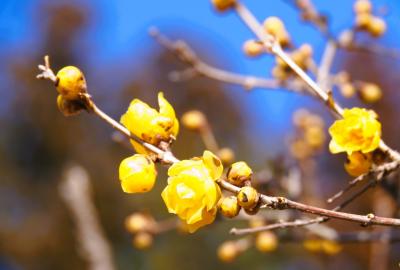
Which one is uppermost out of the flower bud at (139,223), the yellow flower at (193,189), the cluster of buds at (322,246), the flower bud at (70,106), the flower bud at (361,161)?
the flower bud at (139,223)

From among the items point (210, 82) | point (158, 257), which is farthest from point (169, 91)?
point (158, 257)

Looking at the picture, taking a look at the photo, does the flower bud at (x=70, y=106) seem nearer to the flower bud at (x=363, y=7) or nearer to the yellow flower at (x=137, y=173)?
the yellow flower at (x=137, y=173)

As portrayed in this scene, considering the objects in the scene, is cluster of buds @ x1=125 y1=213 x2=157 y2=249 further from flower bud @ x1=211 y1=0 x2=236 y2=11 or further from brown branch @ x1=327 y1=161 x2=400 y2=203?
brown branch @ x1=327 y1=161 x2=400 y2=203

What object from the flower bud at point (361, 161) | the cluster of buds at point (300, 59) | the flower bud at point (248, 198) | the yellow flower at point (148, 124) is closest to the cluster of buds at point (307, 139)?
the cluster of buds at point (300, 59)

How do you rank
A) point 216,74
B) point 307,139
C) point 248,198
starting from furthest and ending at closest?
point 307,139, point 216,74, point 248,198

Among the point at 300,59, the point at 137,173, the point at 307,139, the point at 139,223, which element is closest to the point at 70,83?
the point at 137,173

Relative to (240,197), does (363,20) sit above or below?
above

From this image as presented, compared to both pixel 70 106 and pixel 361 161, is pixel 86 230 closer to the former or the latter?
pixel 70 106
